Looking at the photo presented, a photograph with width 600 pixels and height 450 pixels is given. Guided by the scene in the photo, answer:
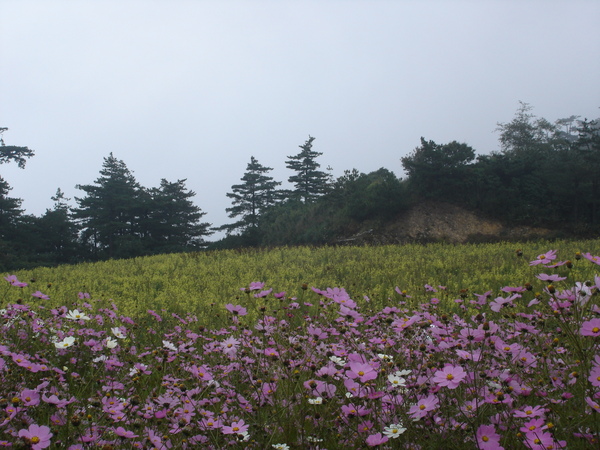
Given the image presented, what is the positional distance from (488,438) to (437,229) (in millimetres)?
17455

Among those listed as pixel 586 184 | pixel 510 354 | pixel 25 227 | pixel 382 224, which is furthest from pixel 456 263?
pixel 25 227

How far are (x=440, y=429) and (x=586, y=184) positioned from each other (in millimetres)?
19707

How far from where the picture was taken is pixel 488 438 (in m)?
1.21

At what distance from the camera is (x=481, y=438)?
1.22 metres

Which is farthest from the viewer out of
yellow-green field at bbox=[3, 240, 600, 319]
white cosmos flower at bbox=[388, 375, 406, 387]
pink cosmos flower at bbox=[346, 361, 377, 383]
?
yellow-green field at bbox=[3, 240, 600, 319]

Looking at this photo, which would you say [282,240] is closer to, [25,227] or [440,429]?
[25,227]

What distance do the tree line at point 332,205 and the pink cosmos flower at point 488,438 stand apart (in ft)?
58.3

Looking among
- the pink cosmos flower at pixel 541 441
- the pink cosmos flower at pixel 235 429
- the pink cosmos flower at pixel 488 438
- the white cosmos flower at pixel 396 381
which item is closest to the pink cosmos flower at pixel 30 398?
the pink cosmos flower at pixel 235 429

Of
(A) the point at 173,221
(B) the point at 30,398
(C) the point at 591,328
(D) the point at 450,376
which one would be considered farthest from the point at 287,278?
(A) the point at 173,221

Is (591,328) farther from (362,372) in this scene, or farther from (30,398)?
(30,398)

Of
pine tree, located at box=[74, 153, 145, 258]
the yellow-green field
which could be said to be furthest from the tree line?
the yellow-green field

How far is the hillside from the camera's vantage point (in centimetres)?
1722

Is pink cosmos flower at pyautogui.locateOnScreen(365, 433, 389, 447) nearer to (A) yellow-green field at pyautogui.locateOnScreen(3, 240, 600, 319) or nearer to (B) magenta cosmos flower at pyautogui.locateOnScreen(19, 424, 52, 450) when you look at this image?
(B) magenta cosmos flower at pyautogui.locateOnScreen(19, 424, 52, 450)

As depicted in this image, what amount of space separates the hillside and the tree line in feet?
1.45
